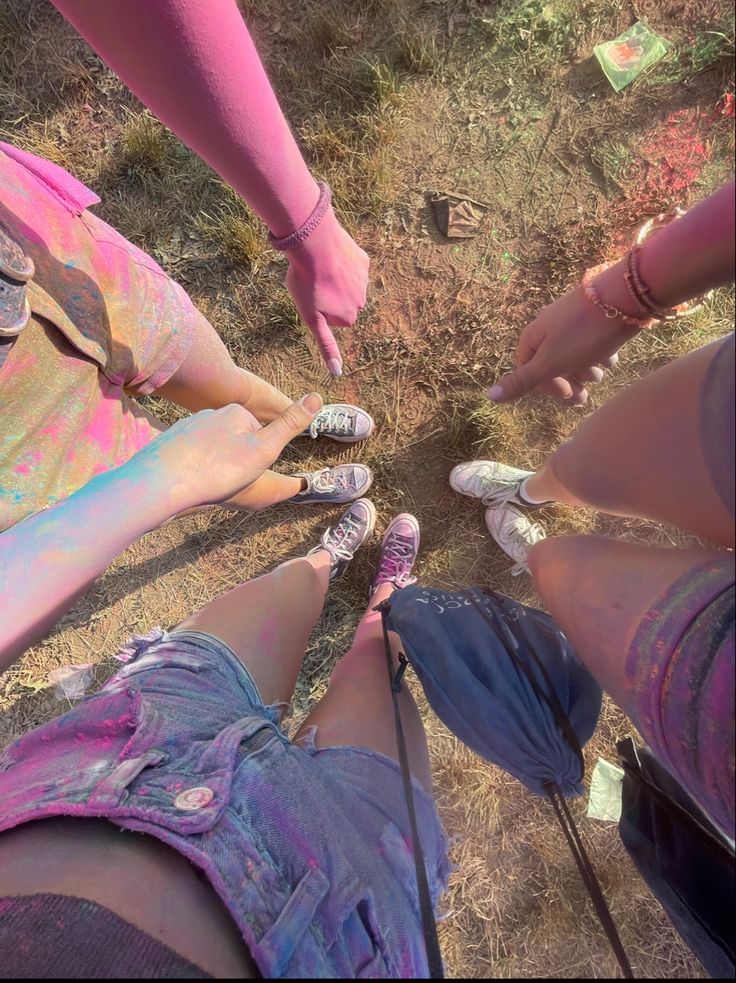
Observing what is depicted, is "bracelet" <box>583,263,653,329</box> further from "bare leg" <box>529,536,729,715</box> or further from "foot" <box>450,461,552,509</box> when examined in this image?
"foot" <box>450,461,552,509</box>

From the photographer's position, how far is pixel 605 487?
112 cm

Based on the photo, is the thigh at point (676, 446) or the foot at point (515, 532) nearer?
the thigh at point (676, 446)

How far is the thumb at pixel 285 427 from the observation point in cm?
110

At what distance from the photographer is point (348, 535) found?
2145mm

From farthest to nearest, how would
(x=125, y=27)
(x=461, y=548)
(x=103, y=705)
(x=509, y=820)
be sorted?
1. (x=461, y=548)
2. (x=509, y=820)
3. (x=103, y=705)
4. (x=125, y=27)

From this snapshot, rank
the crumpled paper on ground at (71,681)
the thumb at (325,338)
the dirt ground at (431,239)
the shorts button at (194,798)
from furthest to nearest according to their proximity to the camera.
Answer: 1. the crumpled paper on ground at (71,681)
2. the dirt ground at (431,239)
3. the thumb at (325,338)
4. the shorts button at (194,798)

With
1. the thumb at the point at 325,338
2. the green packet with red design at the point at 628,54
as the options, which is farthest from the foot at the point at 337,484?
the green packet with red design at the point at 628,54

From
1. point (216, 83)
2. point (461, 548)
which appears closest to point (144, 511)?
point (216, 83)

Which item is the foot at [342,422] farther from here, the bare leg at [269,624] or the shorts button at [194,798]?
the shorts button at [194,798]

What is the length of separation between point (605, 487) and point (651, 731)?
49cm

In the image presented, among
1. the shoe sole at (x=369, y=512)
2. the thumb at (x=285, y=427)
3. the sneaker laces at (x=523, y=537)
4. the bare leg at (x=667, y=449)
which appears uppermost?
the thumb at (x=285, y=427)

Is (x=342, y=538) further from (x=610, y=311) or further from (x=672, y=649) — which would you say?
(x=672, y=649)

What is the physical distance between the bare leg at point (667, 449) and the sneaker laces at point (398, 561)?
1.03 meters

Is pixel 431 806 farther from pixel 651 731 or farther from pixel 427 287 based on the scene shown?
pixel 427 287
